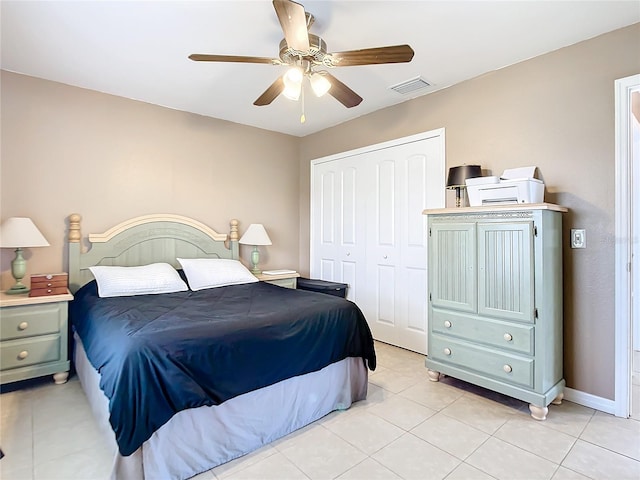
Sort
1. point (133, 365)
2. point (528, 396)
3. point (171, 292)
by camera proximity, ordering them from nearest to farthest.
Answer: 1. point (133, 365)
2. point (528, 396)
3. point (171, 292)

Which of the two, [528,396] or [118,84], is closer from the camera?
[528,396]

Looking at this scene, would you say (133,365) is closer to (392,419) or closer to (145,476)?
(145,476)

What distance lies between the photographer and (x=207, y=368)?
1.76m

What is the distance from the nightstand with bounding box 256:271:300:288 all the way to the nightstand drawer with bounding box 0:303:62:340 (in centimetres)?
184

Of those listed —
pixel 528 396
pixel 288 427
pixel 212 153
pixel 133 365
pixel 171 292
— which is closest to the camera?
pixel 133 365

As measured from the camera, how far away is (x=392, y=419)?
226 cm

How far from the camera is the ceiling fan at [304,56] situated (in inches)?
68.3

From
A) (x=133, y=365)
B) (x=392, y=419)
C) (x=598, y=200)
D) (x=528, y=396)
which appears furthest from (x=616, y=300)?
(x=133, y=365)

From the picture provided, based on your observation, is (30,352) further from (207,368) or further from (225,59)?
(225,59)

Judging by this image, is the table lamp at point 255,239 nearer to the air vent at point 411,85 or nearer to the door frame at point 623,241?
the air vent at point 411,85

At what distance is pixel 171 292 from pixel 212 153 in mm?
1756

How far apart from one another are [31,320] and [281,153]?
318cm

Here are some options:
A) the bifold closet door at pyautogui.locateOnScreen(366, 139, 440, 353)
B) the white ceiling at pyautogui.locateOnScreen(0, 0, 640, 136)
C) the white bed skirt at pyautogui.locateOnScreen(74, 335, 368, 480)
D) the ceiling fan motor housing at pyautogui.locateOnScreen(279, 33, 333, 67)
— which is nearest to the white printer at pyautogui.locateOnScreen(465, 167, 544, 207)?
the bifold closet door at pyautogui.locateOnScreen(366, 139, 440, 353)

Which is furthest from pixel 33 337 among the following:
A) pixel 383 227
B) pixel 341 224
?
pixel 383 227
